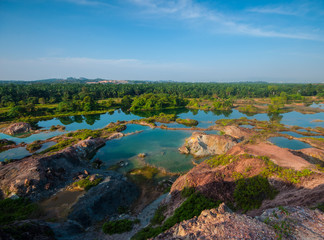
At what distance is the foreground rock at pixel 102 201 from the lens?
15.2 meters

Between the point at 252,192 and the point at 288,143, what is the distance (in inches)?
1222

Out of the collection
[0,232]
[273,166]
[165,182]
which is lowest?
[165,182]

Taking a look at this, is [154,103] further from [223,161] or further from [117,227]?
[117,227]

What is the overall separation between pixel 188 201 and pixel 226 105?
75.3 meters

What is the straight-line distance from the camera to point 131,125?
50500 mm

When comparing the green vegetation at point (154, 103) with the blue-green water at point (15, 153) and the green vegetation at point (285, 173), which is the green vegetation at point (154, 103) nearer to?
the blue-green water at point (15, 153)

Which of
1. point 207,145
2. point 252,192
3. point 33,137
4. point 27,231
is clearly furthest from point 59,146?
point 252,192

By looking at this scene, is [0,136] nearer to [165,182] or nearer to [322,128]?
[165,182]

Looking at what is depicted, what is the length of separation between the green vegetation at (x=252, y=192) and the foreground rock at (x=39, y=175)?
19.7 m

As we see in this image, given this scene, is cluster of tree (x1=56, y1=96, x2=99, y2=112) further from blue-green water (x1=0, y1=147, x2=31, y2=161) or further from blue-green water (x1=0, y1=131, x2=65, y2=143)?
blue-green water (x1=0, y1=147, x2=31, y2=161)

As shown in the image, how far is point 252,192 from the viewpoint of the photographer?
43.4 ft

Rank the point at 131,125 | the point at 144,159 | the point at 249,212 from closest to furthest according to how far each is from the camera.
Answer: the point at 249,212, the point at 144,159, the point at 131,125

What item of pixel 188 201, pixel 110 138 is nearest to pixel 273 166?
pixel 188 201

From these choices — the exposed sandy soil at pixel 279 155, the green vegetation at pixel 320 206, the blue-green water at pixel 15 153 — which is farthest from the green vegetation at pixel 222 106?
the blue-green water at pixel 15 153
